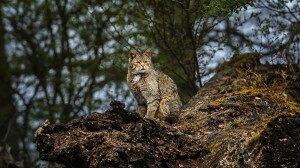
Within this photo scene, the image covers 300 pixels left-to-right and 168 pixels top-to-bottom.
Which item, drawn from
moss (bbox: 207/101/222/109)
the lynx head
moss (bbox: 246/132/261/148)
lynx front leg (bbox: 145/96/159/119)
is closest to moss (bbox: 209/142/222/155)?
moss (bbox: 246/132/261/148)

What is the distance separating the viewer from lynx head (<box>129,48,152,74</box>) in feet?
32.8

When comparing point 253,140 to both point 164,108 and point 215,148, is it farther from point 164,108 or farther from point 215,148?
point 164,108

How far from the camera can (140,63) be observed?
10.0 metres

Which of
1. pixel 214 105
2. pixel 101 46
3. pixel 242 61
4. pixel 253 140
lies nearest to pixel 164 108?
pixel 214 105

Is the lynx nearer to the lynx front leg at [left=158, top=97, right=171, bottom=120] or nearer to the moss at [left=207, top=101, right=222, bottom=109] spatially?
the lynx front leg at [left=158, top=97, right=171, bottom=120]

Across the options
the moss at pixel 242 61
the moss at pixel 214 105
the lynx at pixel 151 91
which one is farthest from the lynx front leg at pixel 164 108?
the moss at pixel 242 61

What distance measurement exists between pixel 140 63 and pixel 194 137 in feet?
7.78

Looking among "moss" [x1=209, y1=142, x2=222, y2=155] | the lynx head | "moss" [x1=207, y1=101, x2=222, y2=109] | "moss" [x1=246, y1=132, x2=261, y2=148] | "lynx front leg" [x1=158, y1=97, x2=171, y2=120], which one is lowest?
"moss" [x1=246, y1=132, x2=261, y2=148]

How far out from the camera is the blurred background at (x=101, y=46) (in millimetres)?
12414

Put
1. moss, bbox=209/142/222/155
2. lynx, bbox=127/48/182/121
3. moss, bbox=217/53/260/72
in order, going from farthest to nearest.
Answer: moss, bbox=217/53/260/72 < lynx, bbox=127/48/182/121 < moss, bbox=209/142/222/155

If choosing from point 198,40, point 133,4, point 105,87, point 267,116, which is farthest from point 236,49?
point 105,87

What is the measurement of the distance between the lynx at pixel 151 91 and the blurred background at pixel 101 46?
1376 millimetres

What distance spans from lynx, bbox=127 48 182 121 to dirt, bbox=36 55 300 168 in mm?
290

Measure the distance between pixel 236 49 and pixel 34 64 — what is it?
25.0 ft
